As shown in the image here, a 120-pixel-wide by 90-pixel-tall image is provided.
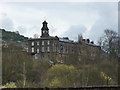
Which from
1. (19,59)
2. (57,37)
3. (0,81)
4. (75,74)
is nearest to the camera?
(0,81)

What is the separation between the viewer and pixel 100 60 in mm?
36438

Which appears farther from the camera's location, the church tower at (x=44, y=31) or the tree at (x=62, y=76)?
the church tower at (x=44, y=31)

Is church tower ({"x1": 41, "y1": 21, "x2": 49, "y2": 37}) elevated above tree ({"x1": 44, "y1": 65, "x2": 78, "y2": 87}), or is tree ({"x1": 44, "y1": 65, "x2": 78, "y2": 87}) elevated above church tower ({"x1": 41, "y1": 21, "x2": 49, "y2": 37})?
church tower ({"x1": 41, "y1": 21, "x2": 49, "y2": 37})

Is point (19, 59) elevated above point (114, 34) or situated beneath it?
situated beneath

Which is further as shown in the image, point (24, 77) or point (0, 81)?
point (24, 77)

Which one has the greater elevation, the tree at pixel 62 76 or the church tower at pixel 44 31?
Result: the church tower at pixel 44 31

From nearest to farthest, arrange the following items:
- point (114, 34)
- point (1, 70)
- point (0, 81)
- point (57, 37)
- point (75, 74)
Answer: point (0, 81) → point (1, 70) → point (75, 74) → point (114, 34) → point (57, 37)

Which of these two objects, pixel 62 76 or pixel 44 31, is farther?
pixel 44 31

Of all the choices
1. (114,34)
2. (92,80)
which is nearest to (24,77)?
(92,80)

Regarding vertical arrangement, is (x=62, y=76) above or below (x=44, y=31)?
below

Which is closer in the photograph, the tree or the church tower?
A: the tree

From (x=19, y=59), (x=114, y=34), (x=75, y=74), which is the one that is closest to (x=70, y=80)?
(x=75, y=74)

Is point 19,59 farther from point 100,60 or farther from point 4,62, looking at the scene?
point 100,60

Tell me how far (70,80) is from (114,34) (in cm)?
1005
